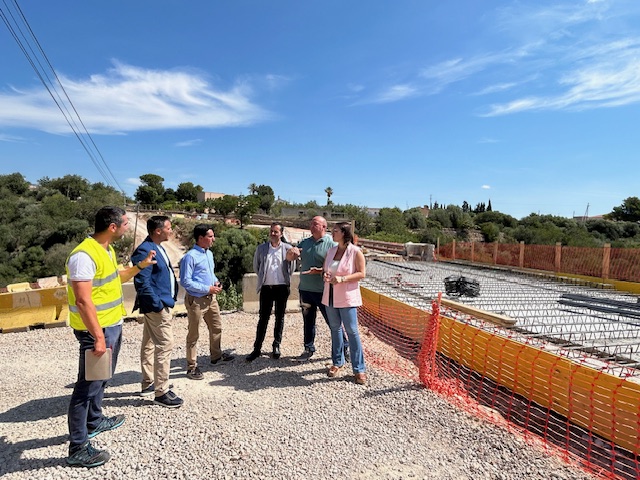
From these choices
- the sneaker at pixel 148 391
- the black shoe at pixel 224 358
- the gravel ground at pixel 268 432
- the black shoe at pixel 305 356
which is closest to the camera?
the gravel ground at pixel 268 432

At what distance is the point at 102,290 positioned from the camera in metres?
2.81

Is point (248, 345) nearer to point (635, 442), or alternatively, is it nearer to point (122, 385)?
point (122, 385)

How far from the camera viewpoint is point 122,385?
4070mm

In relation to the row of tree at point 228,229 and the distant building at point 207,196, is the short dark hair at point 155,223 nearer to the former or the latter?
the row of tree at point 228,229

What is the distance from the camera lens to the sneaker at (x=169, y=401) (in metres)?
3.49

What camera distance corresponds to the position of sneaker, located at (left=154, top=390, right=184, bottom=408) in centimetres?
349

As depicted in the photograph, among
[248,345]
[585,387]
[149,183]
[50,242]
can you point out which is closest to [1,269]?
[50,242]

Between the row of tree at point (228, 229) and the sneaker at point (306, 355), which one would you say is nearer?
the sneaker at point (306, 355)

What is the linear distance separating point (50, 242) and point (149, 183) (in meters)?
65.8

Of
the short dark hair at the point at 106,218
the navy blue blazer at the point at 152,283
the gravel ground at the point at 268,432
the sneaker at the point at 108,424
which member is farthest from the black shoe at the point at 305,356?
the short dark hair at the point at 106,218

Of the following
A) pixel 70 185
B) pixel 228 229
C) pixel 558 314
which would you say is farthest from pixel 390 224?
pixel 70 185

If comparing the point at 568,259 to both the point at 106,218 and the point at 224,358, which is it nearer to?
the point at 224,358

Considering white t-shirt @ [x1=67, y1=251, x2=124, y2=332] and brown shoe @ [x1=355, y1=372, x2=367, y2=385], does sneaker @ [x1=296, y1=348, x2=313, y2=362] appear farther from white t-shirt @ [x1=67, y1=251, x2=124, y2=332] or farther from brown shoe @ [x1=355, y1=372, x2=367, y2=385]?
white t-shirt @ [x1=67, y1=251, x2=124, y2=332]

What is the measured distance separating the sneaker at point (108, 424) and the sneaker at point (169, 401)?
360 millimetres
